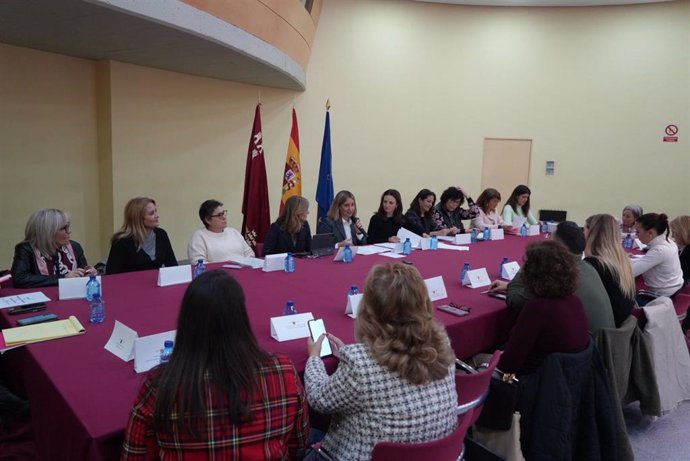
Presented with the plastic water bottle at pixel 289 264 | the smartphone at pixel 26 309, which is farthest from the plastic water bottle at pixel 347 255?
the smartphone at pixel 26 309

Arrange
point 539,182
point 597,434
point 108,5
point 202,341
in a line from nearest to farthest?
1. point 202,341
2. point 597,434
3. point 108,5
4. point 539,182

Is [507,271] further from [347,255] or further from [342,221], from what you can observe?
[342,221]

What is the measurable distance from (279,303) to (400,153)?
5.91m

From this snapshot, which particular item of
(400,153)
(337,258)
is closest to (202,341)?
(337,258)

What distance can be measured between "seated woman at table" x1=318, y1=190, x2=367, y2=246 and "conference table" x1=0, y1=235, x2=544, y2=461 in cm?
70

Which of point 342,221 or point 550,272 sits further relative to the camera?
point 342,221

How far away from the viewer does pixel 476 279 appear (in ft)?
10.0

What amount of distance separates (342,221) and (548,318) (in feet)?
9.58

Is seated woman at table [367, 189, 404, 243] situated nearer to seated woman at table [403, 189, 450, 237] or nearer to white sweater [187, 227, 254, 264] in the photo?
seated woman at table [403, 189, 450, 237]

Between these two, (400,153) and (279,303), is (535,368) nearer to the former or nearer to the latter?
(279,303)

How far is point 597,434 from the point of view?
1940 mm

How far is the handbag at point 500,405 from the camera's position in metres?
1.87

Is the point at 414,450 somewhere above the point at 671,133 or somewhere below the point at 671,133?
below

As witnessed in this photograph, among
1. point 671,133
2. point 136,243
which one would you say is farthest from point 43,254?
point 671,133
